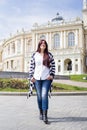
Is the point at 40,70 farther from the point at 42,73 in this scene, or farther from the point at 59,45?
the point at 59,45

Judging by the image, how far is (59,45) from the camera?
81.1 metres

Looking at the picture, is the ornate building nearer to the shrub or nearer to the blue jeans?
the shrub

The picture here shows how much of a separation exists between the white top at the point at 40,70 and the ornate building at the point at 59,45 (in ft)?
207

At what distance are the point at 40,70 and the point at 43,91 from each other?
1.85 feet

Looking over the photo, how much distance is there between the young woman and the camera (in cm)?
748

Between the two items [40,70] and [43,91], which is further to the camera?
[40,70]

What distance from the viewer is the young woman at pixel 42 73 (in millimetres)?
7480

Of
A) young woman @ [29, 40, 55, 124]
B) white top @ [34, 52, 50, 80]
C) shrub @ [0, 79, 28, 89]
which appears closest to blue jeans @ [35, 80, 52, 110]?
young woman @ [29, 40, 55, 124]

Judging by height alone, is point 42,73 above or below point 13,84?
above

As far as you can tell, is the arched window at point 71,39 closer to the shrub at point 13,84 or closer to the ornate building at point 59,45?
the ornate building at point 59,45

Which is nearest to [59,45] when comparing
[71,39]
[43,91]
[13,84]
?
[71,39]

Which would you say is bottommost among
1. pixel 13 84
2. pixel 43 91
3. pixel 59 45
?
pixel 13 84

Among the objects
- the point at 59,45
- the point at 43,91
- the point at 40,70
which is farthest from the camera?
the point at 59,45

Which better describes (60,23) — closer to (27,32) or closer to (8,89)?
(27,32)
